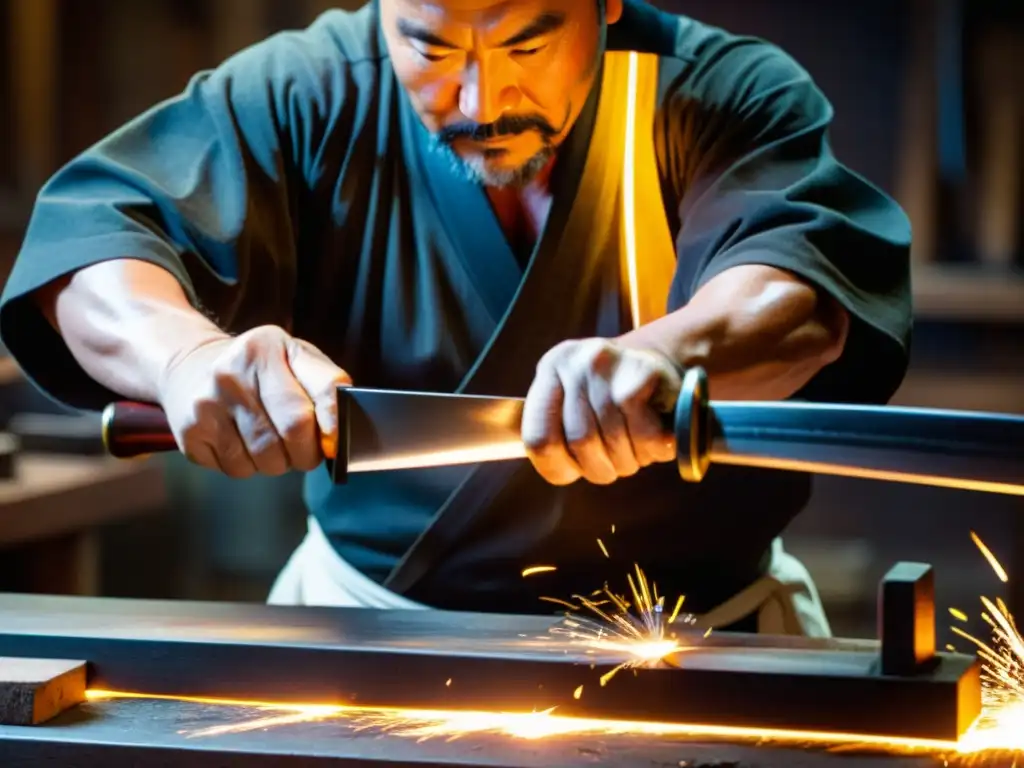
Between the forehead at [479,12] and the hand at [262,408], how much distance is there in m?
0.32

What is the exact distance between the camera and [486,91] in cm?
124

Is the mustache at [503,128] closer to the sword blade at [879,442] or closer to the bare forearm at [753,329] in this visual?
the bare forearm at [753,329]

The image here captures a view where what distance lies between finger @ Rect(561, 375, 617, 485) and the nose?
34 centimetres

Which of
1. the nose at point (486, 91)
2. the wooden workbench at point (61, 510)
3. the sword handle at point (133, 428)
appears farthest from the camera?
the wooden workbench at point (61, 510)

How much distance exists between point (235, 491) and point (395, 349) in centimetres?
196

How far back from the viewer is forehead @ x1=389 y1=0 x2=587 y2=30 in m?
1.21

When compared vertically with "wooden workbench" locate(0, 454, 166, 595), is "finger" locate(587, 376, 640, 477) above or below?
above

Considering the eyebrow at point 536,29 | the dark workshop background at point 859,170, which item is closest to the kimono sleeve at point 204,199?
the eyebrow at point 536,29

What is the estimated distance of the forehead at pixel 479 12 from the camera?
121 cm

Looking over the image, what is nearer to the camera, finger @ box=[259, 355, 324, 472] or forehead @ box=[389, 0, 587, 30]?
finger @ box=[259, 355, 324, 472]

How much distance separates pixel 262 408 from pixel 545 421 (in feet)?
0.74

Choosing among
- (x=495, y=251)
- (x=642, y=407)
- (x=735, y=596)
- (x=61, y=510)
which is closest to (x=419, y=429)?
(x=642, y=407)

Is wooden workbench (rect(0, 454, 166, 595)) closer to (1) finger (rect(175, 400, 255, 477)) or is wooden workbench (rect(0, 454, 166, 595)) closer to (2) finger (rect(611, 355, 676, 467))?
(1) finger (rect(175, 400, 255, 477))

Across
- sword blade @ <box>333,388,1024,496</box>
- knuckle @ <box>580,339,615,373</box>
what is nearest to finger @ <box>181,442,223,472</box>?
sword blade @ <box>333,388,1024,496</box>
